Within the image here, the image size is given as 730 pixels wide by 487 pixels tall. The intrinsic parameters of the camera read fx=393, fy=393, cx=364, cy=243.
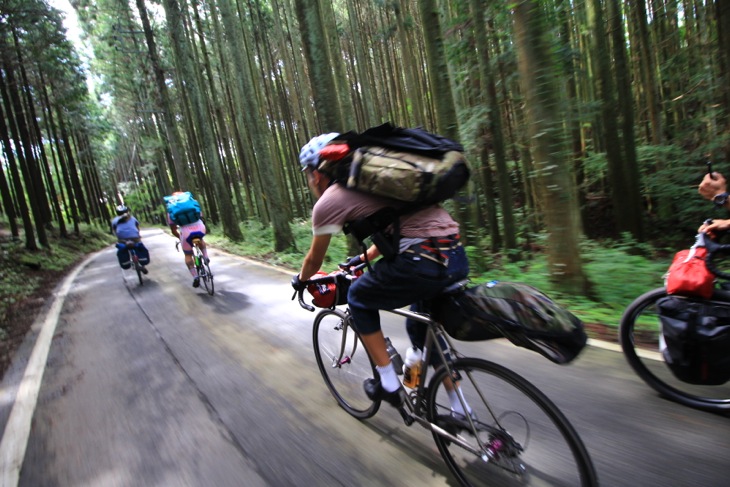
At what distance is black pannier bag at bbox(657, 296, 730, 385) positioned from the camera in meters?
2.28

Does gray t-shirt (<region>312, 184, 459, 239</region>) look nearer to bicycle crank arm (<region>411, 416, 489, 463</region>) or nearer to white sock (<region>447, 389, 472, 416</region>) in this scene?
white sock (<region>447, 389, 472, 416</region>)

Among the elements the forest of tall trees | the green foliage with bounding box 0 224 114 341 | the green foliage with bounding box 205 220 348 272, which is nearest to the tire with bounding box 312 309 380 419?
the forest of tall trees

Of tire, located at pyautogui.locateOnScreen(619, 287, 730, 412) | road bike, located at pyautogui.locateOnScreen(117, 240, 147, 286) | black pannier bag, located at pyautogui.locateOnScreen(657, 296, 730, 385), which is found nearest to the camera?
black pannier bag, located at pyautogui.locateOnScreen(657, 296, 730, 385)

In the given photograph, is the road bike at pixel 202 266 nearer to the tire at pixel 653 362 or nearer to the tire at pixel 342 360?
the tire at pixel 342 360

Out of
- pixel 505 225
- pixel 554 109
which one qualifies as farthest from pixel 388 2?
pixel 554 109

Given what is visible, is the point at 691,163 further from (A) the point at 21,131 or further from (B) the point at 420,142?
(A) the point at 21,131

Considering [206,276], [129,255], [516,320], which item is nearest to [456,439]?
[516,320]

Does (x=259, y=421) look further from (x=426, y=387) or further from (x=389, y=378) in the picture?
(x=426, y=387)

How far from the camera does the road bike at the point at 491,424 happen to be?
5.88 ft

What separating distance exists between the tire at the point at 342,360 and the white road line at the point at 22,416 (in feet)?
7.62

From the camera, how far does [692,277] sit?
242cm

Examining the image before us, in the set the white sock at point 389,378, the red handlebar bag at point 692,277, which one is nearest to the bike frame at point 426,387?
the white sock at point 389,378

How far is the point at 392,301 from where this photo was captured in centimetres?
223

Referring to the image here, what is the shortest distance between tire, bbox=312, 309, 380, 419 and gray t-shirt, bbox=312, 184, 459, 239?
1.11 metres
